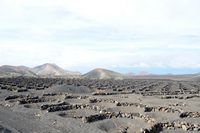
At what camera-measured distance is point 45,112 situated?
39594 millimetres

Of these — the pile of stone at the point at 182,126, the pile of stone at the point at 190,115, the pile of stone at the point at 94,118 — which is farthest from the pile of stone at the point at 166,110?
the pile of stone at the point at 182,126

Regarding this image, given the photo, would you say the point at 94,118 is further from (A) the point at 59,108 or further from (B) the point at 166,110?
(B) the point at 166,110

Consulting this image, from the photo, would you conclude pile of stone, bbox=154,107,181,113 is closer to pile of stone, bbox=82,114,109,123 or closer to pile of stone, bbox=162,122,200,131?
pile of stone, bbox=82,114,109,123

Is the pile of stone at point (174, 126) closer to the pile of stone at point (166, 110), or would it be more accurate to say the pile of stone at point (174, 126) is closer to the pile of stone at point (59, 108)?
the pile of stone at point (166, 110)

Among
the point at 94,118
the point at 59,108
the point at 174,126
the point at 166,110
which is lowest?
the point at 174,126

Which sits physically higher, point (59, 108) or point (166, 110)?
point (59, 108)

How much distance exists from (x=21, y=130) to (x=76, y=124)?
517 cm

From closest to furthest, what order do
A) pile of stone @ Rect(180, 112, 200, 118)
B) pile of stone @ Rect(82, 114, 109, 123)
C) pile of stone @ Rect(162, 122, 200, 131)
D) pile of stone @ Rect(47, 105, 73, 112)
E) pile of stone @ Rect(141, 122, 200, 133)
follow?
pile of stone @ Rect(141, 122, 200, 133), pile of stone @ Rect(162, 122, 200, 131), pile of stone @ Rect(82, 114, 109, 123), pile of stone @ Rect(180, 112, 200, 118), pile of stone @ Rect(47, 105, 73, 112)

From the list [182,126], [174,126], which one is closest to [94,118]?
[174,126]

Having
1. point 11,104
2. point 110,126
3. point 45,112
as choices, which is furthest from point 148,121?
point 11,104

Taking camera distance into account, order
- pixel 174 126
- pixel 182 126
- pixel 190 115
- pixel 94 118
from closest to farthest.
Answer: pixel 182 126 → pixel 174 126 → pixel 94 118 → pixel 190 115

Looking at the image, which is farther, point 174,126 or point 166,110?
point 166,110

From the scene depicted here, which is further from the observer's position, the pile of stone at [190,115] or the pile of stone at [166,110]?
the pile of stone at [166,110]

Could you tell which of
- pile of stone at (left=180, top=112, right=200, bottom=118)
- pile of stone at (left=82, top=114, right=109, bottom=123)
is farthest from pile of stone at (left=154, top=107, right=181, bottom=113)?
pile of stone at (left=82, top=114, right=109, bottom=123)
